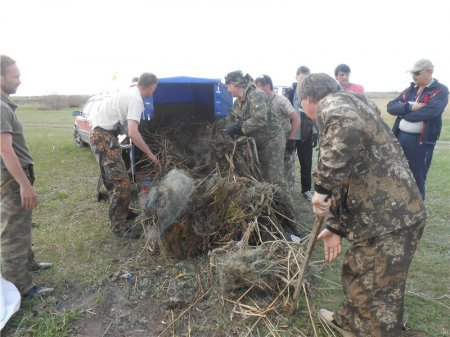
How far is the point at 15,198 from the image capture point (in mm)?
3023

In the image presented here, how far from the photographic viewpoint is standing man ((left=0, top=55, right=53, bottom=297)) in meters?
2.87

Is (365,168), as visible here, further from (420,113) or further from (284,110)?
(284,110)

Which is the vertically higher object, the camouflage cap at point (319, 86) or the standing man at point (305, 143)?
the camouflage cap at point (319, 86)

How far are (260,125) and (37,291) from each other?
9.84 ft

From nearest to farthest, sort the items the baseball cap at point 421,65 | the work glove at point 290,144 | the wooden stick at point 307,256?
the wooden stick at point 307,256
the baseball cap at point 421,65
the work glove at point 290,144

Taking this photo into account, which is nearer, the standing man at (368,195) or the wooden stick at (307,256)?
the standing man at (368,195)

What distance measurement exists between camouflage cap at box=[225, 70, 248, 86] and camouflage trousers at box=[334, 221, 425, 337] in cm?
278

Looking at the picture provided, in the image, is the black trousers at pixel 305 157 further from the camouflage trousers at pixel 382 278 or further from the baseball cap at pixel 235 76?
the camouflage trousers at pixel 382 278

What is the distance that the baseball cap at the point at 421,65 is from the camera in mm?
4039

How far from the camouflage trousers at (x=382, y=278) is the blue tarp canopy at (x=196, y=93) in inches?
140

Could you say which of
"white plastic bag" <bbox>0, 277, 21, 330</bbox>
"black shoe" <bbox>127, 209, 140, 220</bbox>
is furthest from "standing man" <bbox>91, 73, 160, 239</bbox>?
"white plastic bag" <bbox>0, 277, 21, 330</bbox>

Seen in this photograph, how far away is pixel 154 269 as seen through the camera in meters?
3.65

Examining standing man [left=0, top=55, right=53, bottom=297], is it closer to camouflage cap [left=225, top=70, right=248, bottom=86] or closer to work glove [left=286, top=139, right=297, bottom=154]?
camouflage cap [left=225, top=70, right=248, bottom=86]

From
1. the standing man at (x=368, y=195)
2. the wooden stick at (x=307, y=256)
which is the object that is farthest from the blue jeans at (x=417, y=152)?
the wooden stick at (x=307, y=256)
